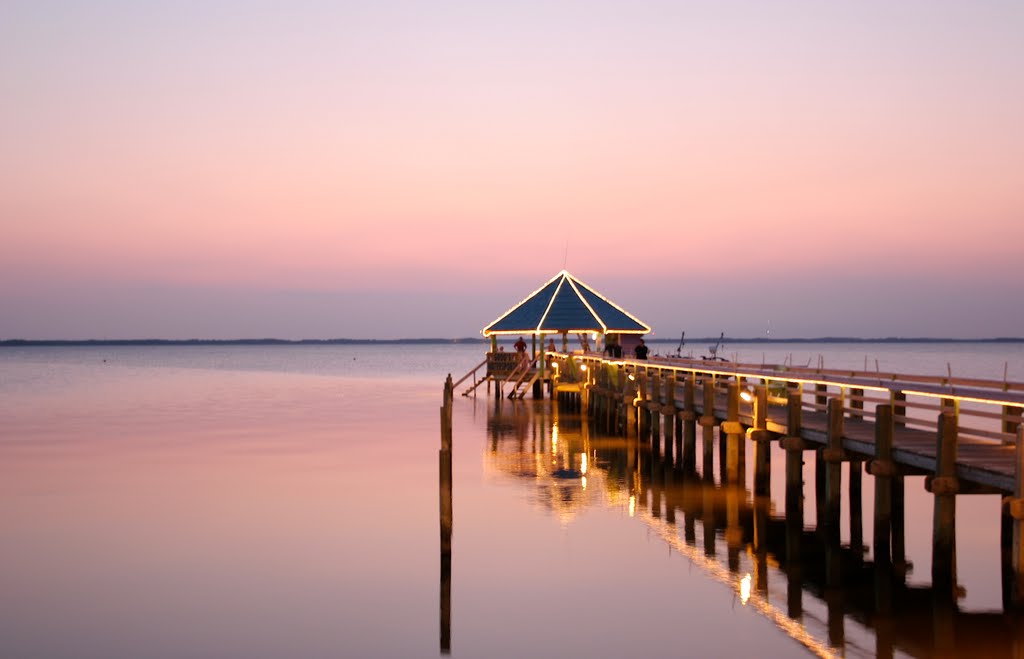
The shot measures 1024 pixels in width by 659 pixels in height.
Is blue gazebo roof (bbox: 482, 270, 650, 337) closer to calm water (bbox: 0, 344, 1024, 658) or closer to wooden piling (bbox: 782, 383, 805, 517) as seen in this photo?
calm water (bbox: 0, 344, 1024, 658)

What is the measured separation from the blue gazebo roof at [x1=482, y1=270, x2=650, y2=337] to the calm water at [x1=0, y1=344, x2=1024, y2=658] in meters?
19.7

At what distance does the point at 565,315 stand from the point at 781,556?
36395mm

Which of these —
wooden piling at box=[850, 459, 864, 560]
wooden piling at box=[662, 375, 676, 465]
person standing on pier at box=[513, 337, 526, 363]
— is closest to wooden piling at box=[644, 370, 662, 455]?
wooden piling at box=[662, 375, 676, 465]

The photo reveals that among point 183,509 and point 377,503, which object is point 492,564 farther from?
point 183,509

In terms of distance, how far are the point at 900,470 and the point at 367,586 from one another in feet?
23.2

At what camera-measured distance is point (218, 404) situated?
5259cm

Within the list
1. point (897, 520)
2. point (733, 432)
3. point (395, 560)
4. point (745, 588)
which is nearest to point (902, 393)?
point (897, 520)

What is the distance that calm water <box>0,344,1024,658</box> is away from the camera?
12.4 metres

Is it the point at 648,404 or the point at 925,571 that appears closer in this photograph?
the point at 925,571

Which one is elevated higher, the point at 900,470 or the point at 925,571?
the point at 900,470

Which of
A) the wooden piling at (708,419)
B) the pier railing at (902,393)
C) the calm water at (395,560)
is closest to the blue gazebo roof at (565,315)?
the pier railing at (902,393)

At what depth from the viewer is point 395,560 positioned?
1625cm

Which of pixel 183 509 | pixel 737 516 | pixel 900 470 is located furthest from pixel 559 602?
pixel 183 509

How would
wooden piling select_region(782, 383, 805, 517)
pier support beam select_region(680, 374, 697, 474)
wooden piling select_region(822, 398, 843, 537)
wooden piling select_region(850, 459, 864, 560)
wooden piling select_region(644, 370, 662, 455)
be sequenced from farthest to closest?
1. wooden piling select_region(644, 370, 662, 455)
2. pier support beam select_region(680, 374, 697, 474)
3. wooden piling select_region(782, 383, 805, 517)
4. wooden piling select_region(850, 459, 864, 560)
5. wooden piling select_region(822, 398, 843, 537)
